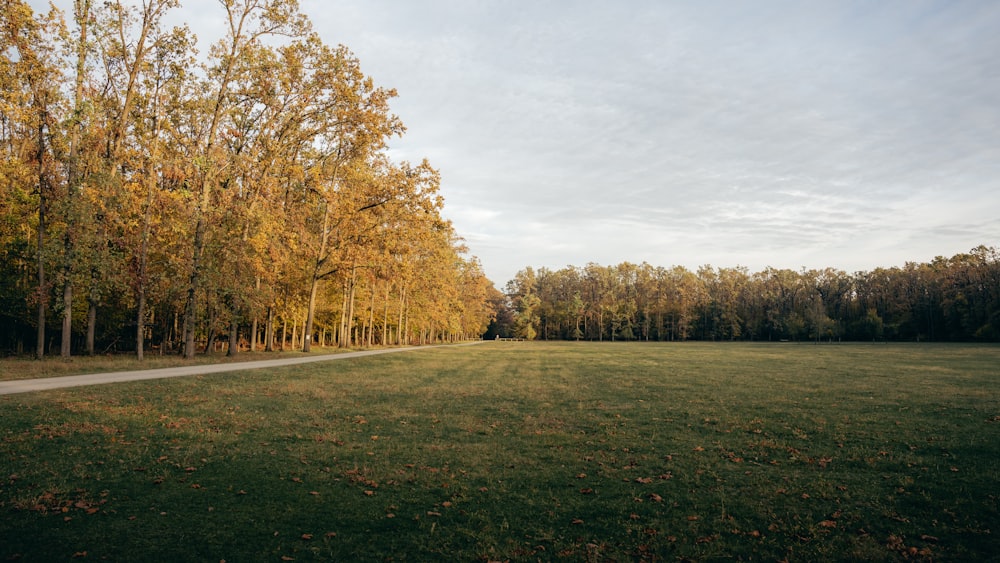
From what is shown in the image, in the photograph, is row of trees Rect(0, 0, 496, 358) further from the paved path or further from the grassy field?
the grassy field

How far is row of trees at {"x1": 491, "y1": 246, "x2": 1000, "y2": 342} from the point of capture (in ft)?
285

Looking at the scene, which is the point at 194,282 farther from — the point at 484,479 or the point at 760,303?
the point at 760,303

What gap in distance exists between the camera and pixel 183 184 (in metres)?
27.4

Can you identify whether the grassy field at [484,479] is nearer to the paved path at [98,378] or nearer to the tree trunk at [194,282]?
the paved path at [98,378]

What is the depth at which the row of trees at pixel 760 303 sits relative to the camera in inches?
3423

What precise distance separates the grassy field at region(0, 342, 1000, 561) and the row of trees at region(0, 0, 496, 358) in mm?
12694

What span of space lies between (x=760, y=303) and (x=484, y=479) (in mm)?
121803

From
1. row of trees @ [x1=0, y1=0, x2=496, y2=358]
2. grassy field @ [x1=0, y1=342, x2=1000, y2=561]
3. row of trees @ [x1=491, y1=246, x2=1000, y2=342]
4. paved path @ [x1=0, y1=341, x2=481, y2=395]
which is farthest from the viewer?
row of trees @ [x1=491, y1=246, x2=1000, y2=342]

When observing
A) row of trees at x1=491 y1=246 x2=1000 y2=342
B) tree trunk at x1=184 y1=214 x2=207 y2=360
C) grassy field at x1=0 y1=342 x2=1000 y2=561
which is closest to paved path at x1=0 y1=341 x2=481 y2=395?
grassy field at x1=0 y1=342 x2=1000 y2=561

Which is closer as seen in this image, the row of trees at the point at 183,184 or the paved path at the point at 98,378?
the paved path at the point at 98,378

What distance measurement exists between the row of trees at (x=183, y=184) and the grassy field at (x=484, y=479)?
41.6ft

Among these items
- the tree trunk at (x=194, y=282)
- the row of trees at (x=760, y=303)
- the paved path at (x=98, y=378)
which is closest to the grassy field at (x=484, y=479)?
the paved path at (x=98, y=378)

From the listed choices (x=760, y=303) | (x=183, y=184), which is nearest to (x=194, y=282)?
(x=183, y=184)

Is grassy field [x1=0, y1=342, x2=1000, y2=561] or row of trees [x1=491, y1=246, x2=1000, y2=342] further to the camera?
row of trees [x1=491, y1=246, x2=1000, y2=342]
